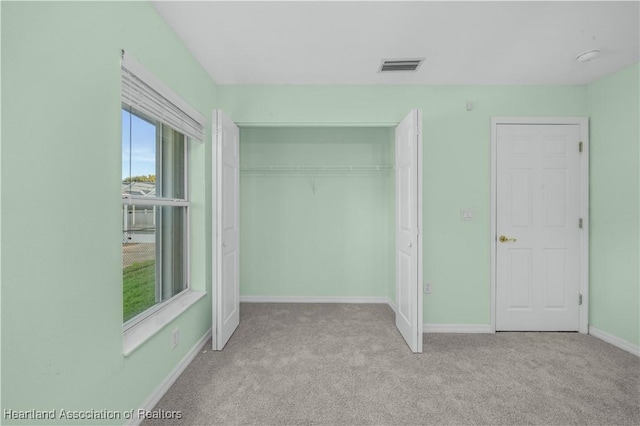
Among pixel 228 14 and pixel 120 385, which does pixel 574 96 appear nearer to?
pixel 228 14

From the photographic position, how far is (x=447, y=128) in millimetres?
3107

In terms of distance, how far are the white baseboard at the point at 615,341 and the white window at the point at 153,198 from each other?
12.5 ft

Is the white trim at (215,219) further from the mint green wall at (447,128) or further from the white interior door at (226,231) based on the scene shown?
the mint green wall at (447,128)

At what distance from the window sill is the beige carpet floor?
18.6 inches

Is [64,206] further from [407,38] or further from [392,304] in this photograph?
[392,304]

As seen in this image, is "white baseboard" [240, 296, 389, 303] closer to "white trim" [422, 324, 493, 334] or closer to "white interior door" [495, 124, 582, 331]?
"white trim" [422, 324, 493, 334]

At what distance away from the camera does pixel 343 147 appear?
4.05 m

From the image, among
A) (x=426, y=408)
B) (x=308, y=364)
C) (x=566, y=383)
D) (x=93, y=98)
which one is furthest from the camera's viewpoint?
(x=308, y=364)

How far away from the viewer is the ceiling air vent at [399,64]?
2.61m

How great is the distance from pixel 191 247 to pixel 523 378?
289 centimetres

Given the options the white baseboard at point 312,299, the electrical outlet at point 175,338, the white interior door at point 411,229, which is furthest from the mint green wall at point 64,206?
the white baseboard at point 312,299

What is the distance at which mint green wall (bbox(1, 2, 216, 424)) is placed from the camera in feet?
3.47

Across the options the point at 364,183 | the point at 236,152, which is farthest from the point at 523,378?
the point at 236,152

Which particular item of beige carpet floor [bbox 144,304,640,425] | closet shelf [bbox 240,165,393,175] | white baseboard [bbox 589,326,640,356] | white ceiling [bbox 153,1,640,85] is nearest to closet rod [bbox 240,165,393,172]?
closet shelf [bbox 240,165,393,175]
